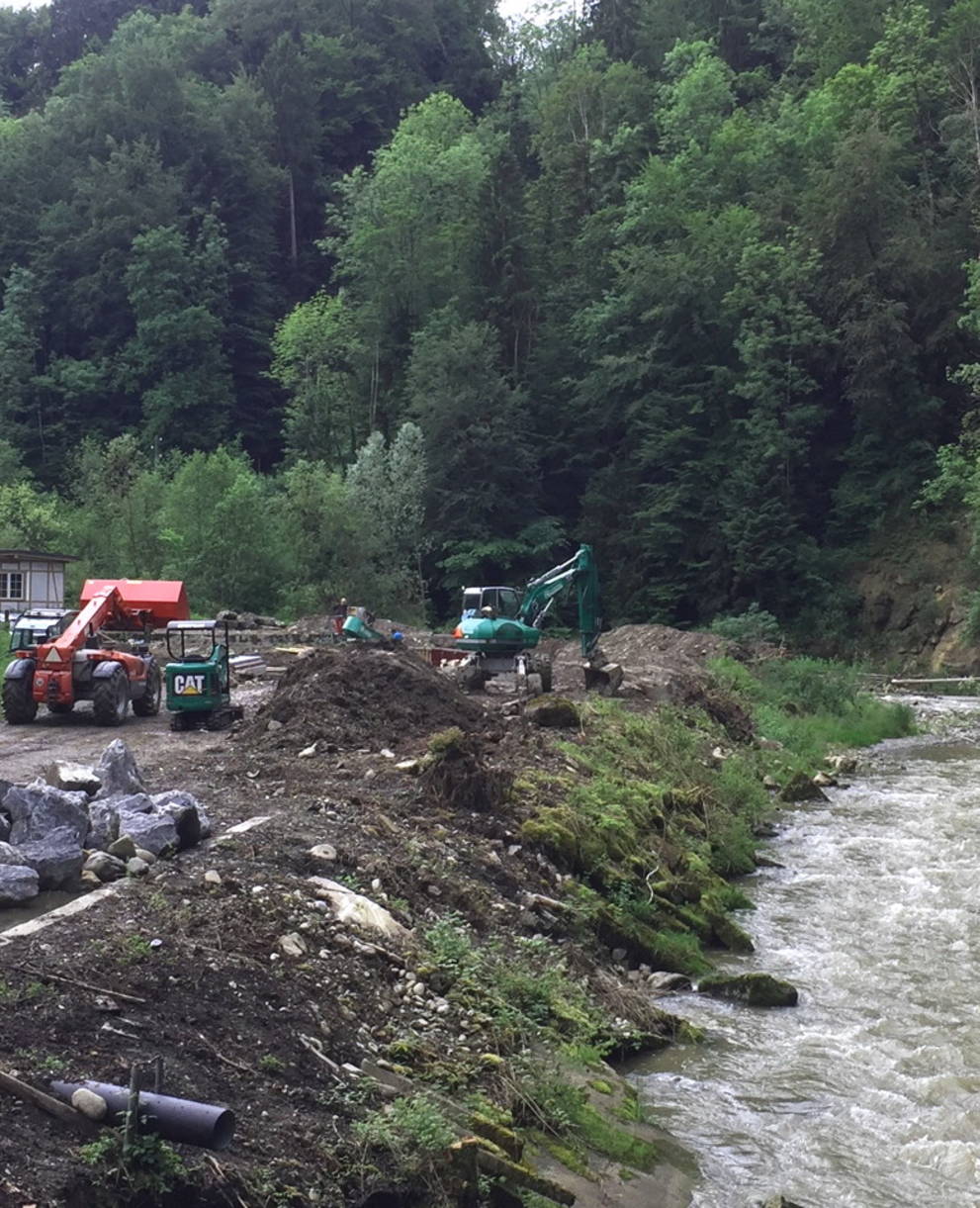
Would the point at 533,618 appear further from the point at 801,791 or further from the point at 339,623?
the point at 801,791

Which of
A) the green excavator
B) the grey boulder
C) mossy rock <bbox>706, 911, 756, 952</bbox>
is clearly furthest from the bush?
the grey boulder

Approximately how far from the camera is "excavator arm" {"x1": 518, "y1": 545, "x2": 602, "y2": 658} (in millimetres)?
28672

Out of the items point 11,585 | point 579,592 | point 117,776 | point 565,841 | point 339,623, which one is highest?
point 579,592

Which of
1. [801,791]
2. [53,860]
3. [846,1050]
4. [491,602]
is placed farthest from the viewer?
[491,602]

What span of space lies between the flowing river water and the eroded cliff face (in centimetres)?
2890

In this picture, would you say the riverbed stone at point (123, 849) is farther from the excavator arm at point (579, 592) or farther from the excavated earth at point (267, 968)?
the excavator arm at point (579, 592)

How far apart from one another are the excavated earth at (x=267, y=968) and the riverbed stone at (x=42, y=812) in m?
0.90

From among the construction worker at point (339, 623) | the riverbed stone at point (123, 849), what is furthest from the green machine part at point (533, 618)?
the riverbed stone at point (123, 849)

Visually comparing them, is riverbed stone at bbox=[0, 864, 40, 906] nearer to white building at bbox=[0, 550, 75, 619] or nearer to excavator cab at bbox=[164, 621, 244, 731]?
excavator cab at bbox=[164, 621, 244, 731]

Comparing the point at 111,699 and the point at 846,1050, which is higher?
the point at 111,699

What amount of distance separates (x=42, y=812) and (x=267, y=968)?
3282mm

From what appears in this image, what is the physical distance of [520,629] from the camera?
27203 mm

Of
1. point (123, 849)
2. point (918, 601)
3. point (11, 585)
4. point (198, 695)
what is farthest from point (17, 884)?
point (918, 601)

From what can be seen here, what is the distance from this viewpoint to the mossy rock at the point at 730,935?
13094mm
